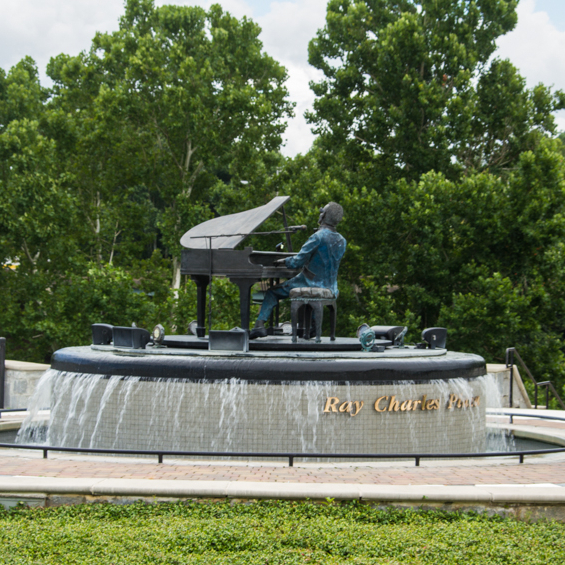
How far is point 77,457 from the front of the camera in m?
9.66

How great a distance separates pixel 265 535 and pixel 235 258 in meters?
5.92

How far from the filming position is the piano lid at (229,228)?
12.0 m

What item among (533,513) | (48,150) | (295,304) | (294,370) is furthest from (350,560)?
(48,150)

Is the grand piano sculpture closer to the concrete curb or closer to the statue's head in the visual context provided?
the statue's head

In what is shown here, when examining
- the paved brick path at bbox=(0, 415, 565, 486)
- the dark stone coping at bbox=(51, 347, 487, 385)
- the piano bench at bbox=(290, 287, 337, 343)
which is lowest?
the paved brick path at bbox=(0, 415, 565, 486)

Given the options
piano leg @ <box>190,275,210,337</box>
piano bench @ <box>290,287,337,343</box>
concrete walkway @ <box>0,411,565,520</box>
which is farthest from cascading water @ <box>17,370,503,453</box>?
piano leg @ <box>190,275,210,337</box>

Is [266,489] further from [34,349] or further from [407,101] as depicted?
[34,349]

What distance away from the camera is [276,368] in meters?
9.86

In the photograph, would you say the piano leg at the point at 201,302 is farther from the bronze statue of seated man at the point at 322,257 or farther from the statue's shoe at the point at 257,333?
the bronze statue of seated man at the point at 322,257

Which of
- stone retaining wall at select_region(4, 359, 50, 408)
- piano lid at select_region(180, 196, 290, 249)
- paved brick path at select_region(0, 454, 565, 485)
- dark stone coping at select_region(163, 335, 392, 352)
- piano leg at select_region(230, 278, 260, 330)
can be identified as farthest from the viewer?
stone retaining wall at select_region(4, 359, 50, 408)

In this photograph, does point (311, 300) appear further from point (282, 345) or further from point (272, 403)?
point (272, 403)

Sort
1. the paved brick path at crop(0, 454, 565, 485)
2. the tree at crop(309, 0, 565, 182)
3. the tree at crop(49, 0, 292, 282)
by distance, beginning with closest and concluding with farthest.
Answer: the paved brick path at crop(0, 454, 565, 485), the tree at crop(309, 0, 565, 182), the tree at crop(49, 0, 292, 282)

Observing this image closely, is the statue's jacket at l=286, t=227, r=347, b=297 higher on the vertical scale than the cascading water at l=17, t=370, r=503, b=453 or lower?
higher

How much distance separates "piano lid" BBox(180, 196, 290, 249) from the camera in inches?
472
